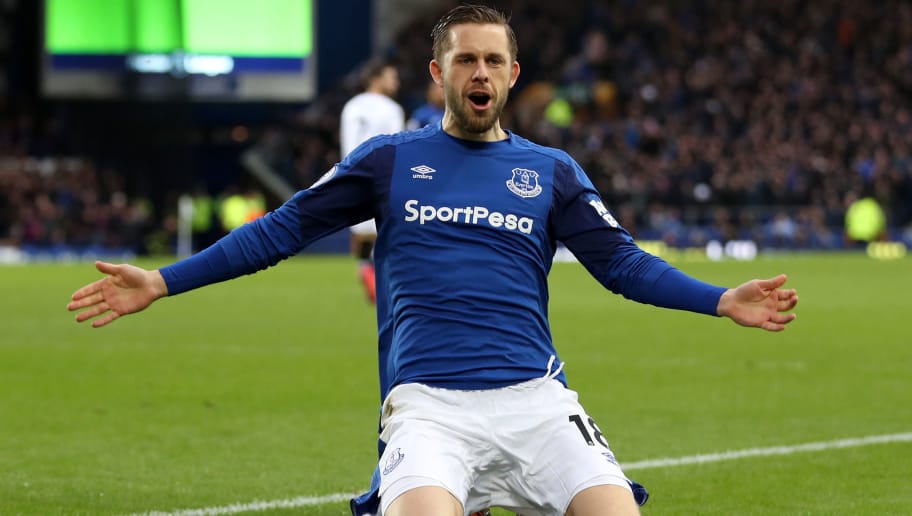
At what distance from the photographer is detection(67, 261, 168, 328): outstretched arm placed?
4246 mm

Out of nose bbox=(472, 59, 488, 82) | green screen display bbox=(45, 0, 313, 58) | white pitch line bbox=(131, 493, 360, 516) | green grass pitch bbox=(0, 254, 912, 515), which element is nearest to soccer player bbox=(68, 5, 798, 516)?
nose bbox=(472, 59, 488, 82)

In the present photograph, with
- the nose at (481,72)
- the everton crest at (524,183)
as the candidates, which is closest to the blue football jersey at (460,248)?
the everton crest at (524,183)

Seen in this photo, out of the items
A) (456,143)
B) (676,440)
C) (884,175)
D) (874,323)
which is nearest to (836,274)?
(874,323)

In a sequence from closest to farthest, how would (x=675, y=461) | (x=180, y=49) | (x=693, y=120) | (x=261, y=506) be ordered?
(x=261, y=506)
(x=675, y=461)
(x=180, y=49)
(x=693, y=120)

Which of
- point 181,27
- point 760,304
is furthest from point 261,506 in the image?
point 181,27

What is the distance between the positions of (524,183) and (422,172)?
293 mm

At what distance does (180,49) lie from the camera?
32.9 m

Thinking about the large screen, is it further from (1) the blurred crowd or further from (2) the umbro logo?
(2) the umbro logo

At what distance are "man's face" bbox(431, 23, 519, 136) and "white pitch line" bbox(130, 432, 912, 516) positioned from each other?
1.97 metres

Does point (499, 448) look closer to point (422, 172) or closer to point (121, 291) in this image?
point (422, 172)

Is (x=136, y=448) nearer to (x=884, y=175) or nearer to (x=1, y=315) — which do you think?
(x=1, y=315)

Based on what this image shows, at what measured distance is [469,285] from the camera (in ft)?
14.2

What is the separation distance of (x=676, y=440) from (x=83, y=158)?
35729 mm

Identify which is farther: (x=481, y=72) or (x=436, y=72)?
(x=436, y=72)
